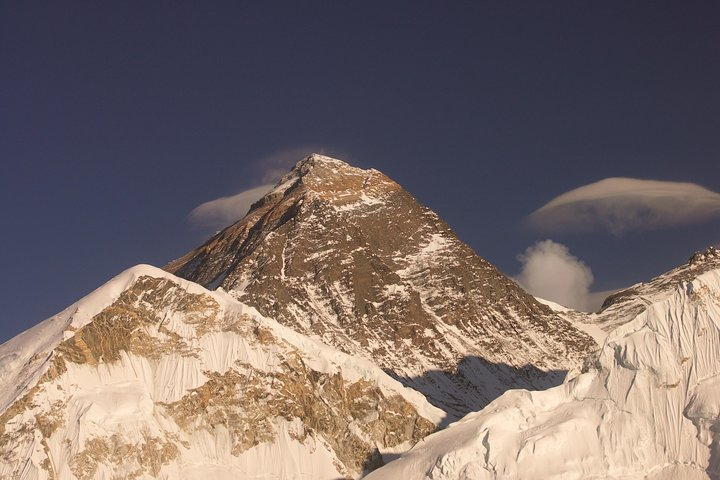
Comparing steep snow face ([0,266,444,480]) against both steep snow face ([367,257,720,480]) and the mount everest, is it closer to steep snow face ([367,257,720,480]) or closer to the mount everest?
the mount everest

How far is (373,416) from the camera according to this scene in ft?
423

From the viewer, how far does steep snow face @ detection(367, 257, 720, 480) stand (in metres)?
92.1

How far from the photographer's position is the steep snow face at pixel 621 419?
92062 millimetres

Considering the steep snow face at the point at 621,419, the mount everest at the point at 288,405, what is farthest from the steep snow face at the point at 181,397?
the steep snow face at the point at 621,419

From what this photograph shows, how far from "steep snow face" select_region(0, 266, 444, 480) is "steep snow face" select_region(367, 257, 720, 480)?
19.6 meters

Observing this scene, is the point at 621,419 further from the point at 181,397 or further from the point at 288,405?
the point at 181,397

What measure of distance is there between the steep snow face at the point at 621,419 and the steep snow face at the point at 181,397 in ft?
64.4

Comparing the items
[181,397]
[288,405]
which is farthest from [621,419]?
[181,397]

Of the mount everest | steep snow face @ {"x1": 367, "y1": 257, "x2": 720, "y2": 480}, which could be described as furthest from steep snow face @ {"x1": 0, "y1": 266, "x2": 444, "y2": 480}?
steep snow face @ {"x1": 367, "y1": 257, "x2": 720, "y2": 480}

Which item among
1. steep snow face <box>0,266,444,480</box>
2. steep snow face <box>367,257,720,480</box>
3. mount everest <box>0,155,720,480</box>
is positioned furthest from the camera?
steep snow face <box>0,266,444,480</box>

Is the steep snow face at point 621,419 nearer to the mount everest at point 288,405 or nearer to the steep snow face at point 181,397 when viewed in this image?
the mount everest at point 288,405

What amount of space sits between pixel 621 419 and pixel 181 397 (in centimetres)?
4579

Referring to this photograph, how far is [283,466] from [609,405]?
34.9m

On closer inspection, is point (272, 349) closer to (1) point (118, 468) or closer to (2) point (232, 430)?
(2) point (232, 430)
